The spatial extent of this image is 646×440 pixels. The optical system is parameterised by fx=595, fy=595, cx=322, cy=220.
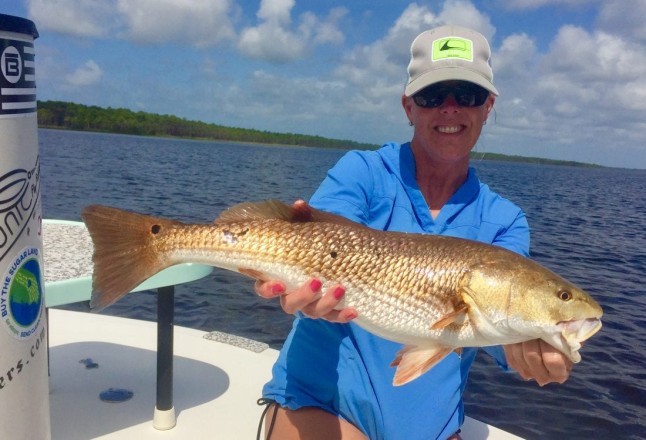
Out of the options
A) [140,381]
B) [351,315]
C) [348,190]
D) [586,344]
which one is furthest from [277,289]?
[586,344]

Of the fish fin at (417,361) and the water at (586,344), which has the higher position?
the fish fin at (417,361)

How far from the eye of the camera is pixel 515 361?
301cm

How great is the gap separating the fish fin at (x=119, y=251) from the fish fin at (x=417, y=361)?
120 cm

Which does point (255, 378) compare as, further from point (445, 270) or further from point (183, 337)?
point (445, 270)

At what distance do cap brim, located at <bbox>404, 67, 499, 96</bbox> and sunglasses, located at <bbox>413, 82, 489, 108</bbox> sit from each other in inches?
2.5

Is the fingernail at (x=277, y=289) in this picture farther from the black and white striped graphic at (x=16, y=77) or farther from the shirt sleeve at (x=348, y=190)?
the black and white striped graphic at (x=16, y=77)

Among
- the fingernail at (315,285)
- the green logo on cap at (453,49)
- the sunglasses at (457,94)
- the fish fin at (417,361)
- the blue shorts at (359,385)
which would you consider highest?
the green logo on cap at (453,49)

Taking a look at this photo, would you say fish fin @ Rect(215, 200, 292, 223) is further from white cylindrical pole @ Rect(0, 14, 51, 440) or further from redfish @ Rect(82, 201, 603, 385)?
white cylindrical pole @ Rect(0, 14, 51, 440)

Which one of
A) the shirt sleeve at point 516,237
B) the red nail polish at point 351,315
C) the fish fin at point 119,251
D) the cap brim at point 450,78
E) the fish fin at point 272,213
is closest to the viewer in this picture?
the fish fin at point 119,251

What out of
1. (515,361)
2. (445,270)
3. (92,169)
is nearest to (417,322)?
(445,270)

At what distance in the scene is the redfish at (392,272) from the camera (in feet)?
8.72

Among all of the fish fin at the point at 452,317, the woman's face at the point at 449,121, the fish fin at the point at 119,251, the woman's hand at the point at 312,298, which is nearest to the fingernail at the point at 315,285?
the woman's hand at the point at 312,298

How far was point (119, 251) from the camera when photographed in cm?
268

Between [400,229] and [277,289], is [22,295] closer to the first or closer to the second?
[277,289]
